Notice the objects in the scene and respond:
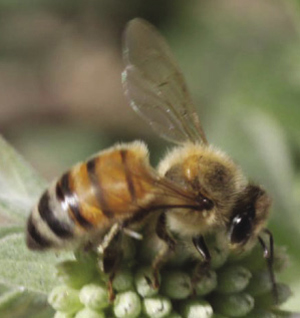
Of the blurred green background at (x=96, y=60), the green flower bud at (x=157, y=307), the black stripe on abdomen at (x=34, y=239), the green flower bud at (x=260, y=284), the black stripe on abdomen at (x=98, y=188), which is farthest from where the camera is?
the blurred green background at (x=96, y=60)

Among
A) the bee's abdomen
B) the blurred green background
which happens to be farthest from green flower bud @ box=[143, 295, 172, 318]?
the blurred green background

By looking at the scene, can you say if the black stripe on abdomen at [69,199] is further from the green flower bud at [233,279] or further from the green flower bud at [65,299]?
the green flower bud at [233,279]

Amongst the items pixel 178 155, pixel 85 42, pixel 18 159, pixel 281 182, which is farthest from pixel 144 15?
pixel 178 155

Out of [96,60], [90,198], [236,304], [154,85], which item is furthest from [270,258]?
[96,60]

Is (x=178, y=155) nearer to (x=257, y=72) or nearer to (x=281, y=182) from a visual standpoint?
(x=281, y=182)

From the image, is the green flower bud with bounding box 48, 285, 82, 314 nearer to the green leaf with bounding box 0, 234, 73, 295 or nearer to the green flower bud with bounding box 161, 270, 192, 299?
the green leaf with bounding box 0, 234, 73, 295

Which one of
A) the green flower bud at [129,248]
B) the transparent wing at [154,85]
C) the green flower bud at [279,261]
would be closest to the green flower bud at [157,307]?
the green flower bud at [129,248]
